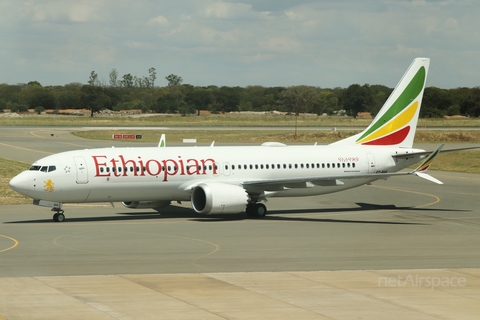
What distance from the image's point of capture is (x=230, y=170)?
146 feet

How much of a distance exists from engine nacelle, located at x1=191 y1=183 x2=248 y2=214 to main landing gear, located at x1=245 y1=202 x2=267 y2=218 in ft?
5.04

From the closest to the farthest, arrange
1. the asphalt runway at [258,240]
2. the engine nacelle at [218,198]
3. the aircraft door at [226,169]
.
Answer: the asphalt runway at [258,240] < the engine nacelle at [218,198] < the aircraft door at [226,169]

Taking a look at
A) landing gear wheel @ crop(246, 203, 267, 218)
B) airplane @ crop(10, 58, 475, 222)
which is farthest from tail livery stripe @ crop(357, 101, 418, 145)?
landing gear wheel @ crop(246, 203, 267, 218)

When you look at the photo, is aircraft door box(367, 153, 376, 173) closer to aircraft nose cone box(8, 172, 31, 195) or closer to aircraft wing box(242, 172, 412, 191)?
aircraft wing box(242, 172, 412, 191)

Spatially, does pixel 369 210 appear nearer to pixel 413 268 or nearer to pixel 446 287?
pixel 413 268

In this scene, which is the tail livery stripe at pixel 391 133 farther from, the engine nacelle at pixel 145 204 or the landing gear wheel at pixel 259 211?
the engine nacelle at pixel 145 204

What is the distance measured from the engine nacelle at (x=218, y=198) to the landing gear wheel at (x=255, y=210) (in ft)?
5.04

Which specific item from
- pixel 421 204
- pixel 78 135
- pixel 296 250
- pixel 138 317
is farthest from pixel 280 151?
pixel 78 135

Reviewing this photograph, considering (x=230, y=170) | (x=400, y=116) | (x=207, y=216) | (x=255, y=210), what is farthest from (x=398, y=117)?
(x=207, y=216)

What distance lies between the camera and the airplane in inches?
1622

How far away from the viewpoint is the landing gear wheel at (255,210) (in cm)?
4397

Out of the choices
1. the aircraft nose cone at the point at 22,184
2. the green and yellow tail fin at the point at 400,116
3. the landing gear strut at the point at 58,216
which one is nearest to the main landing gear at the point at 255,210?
the green and yellow tail fin at the point at 400,116

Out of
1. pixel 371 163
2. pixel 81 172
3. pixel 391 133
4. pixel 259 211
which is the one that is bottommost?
pixel 259 211

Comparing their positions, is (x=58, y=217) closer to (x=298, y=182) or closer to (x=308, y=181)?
(x=298, y=182)
